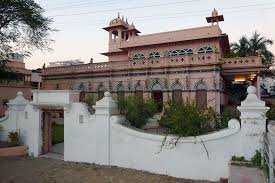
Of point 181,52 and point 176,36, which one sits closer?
point 181,52

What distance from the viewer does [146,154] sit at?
9.71m

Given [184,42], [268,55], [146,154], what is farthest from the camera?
[268,55]

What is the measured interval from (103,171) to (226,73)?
551 inches

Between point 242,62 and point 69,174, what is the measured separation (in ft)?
50.4

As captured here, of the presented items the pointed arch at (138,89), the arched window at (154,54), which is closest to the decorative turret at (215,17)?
the arched window at (154,54)

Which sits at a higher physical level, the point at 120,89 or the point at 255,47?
the point at 255,47

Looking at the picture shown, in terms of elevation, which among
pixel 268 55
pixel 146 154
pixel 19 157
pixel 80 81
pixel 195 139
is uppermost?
pixel 268 55

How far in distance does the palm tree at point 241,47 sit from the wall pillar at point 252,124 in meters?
25.4

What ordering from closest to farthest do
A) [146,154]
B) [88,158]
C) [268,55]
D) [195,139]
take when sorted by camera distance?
[195,139] < [146,154] < [88,158] < [268,55]

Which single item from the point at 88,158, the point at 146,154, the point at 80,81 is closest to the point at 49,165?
the point at 88,158

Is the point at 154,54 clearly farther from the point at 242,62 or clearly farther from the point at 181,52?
the point at 242,62

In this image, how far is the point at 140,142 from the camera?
32.4 feet

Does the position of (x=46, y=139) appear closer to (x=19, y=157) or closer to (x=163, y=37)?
(x=19, y=157)

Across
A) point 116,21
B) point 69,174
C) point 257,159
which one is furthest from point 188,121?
point 116,21
